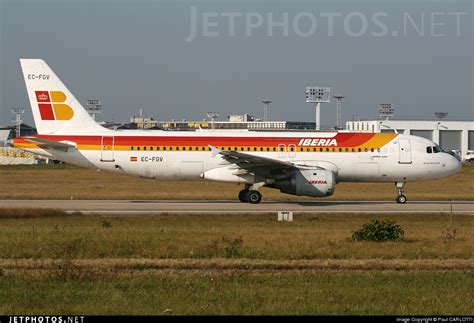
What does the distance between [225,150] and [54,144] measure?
7745mm

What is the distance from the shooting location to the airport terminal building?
371 feet

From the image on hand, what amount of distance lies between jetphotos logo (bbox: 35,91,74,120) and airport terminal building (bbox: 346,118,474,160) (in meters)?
80.3

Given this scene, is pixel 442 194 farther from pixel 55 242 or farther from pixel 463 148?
pixel 463 148

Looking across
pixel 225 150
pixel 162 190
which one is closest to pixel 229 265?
pixel 225 150

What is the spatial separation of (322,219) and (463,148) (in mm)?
92688

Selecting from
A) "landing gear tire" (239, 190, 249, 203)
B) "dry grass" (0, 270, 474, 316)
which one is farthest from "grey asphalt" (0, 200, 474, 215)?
"dry grass" (0, 270, 474, 316)

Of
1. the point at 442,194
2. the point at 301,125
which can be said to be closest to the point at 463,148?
the point at 301,125

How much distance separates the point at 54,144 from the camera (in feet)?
113

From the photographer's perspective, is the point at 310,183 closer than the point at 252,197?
Yes

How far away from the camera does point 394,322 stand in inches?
Result: 427

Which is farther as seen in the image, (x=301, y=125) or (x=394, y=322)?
(x=301, y=125)

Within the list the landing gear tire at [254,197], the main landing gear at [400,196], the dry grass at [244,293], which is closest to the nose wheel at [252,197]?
the landing gear tire at [254,197]

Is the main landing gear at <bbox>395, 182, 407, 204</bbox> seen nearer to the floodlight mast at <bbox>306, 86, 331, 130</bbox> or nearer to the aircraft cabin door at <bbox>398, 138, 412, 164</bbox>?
the aircraft cabin door at <bbox>398, 138, 412, 164</bbox>

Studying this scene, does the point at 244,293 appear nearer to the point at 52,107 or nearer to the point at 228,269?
the point at 228,269
